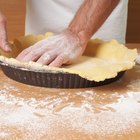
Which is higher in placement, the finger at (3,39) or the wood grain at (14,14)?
the finger at (3,39)

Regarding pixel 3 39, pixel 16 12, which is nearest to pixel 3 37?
pixel 3 39

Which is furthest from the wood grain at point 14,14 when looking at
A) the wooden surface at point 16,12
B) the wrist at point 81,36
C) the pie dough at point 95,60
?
the wrist at point 81,36

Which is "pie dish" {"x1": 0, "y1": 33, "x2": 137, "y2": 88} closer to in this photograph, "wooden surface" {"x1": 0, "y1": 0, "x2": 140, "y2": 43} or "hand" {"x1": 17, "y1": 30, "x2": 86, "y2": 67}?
"hand" {"x1": 17, "y1": 30, "x2": 86, "y2": 67}

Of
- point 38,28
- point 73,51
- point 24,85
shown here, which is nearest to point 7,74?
point 24,85

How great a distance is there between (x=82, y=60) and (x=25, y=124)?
1.23ft

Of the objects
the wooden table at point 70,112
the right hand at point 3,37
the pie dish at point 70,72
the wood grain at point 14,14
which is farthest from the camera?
the wood grain at point 14,14

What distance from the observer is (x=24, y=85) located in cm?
92

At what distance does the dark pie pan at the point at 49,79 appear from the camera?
0.86 metres

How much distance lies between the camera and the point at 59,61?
36.4 inches

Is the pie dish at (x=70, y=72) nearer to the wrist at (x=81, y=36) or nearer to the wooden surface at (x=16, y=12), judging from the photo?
the wrist at (x=81, y=36)

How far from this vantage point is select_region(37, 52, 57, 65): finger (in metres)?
0.91

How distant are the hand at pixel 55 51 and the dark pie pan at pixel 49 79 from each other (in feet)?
0.15

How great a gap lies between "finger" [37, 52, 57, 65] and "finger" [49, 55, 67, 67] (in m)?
0.01

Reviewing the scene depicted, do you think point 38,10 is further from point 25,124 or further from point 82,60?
point 25,124
